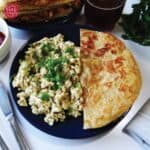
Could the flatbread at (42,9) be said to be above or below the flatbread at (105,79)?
above

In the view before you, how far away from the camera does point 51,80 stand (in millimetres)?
832

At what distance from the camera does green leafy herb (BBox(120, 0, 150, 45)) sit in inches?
37.6

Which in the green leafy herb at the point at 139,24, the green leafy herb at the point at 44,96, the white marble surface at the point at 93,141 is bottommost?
the white marble surface at the point at 93,141

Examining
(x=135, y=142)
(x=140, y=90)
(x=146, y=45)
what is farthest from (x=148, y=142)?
(x=146, y=45)

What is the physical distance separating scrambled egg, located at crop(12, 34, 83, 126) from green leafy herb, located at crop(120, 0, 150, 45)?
0.18m

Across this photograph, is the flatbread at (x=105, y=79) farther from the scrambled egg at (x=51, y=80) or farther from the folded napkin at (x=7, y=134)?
the folded napkin at (x=7, y=134)

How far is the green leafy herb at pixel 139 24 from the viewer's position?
3.13 ft

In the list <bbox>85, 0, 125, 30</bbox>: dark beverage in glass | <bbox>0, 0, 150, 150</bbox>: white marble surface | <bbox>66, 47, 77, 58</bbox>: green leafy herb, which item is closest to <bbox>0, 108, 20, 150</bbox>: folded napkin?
<bbox>0, 0, 150, 150</bbox>: white marble surface

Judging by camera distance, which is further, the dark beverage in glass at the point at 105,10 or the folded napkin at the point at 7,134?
the dark beverage in glass at the point at 105,10

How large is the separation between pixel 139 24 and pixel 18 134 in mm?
460

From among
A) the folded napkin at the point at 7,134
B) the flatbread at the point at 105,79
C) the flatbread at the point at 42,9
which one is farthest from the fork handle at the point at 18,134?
the flatbread at the point at 42,9

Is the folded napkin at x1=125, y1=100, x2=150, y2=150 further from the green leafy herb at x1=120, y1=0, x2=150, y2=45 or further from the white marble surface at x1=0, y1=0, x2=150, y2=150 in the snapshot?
the green leafy herb at x1=120, y1=0, x2=150, y2=45

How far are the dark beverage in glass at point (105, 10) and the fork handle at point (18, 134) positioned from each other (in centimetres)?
39

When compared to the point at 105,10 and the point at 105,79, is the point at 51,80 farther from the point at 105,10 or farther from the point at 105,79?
the point at 105,10
